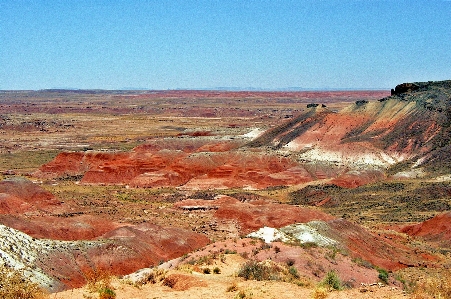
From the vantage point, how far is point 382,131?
203 feet

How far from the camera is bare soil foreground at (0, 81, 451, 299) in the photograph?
16.2m

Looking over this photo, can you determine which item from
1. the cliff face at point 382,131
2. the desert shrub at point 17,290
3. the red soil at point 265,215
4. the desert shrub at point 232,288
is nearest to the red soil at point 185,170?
the cliff face at point 382,131

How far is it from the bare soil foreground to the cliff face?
0.19 m

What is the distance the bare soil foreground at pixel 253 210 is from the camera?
637 inches

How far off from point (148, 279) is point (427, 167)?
1636 inches

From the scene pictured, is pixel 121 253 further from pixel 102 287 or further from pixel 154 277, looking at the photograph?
pixel 102 287

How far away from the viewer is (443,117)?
5850cm

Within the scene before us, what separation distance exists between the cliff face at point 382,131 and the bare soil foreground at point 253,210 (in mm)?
189

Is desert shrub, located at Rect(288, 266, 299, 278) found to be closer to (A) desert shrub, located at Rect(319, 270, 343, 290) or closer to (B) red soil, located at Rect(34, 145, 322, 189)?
(A) desert shrub, located at Rect(319, 270, 343, 290)

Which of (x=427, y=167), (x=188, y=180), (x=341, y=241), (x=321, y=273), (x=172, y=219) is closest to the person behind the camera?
(x=321, y=273)

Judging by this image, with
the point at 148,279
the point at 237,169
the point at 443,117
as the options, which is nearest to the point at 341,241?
the point at 148,279

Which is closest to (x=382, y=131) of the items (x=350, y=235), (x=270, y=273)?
(x=350, y=235)

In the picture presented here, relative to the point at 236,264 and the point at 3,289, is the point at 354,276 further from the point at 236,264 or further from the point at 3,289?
the point at 3,289

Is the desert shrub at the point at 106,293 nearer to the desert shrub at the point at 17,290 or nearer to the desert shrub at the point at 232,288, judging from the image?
the desert shrub at the point at 17,290
